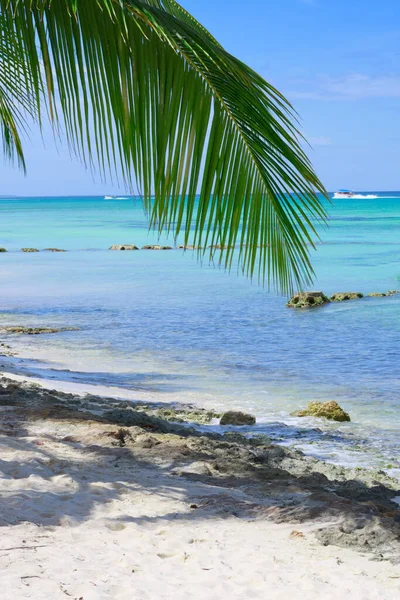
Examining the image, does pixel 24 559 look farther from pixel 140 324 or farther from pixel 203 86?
pixel 140 324

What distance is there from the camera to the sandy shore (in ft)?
11.5

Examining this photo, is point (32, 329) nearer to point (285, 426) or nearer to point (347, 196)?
point (285, 426)

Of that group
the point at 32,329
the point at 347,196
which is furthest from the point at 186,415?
the point at 347,196

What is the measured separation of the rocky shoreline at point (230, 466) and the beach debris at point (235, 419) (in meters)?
0.20

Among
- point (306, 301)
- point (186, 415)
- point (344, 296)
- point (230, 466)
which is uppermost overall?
point (344, 296)

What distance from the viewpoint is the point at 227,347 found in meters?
13.5

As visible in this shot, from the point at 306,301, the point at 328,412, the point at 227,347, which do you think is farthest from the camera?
the point at 306,301

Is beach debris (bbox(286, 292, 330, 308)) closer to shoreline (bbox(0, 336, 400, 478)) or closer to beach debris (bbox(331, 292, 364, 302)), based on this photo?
beach debris (bbox(331, 292, 364, 302))

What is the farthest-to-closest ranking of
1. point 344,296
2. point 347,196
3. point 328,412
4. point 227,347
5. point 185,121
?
point 347,196 → point 344,296 → point 227,347 → point 328,412 → point 185,121

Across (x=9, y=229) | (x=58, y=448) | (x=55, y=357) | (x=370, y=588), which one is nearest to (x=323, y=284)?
(x=55, y=357)

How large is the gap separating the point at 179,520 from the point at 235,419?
380 centimetres

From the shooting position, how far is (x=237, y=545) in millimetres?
4020

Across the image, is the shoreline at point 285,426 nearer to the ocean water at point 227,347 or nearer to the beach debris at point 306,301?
the ocean water at point 227,347

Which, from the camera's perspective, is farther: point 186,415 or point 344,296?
point 344,296
